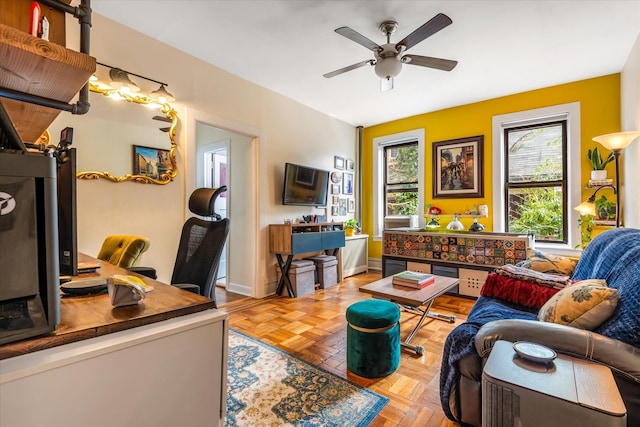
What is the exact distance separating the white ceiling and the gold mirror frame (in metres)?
0.62

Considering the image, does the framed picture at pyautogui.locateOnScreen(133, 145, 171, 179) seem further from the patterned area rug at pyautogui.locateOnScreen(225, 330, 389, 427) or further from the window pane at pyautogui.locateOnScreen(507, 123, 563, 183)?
the window pane at pyautogui.locateOnScreen(507, 123, 563, 183)

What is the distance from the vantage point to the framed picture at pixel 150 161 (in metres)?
2.71

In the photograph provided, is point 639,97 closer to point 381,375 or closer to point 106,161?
point 381,375

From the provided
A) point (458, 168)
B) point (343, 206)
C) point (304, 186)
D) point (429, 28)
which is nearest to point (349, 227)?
point (343, 206)

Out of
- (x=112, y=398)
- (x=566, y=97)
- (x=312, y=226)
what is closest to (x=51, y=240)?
(x=112, y=398)

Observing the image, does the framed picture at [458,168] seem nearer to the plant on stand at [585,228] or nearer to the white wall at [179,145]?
the plant on stand at [585,228]

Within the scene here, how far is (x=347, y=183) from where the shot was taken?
214 inches

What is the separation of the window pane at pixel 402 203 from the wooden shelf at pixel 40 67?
496 cm

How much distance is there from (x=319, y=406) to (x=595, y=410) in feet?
4.24

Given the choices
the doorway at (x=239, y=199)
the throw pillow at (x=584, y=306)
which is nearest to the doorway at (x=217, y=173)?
the doorway at (x=239, y=199)

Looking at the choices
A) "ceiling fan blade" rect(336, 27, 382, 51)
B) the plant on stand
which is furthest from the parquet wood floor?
"ceiling fan blade" rect(336, 27, 382, 51)

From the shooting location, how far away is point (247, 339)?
254 cm

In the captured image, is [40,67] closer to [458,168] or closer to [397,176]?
[458,168]

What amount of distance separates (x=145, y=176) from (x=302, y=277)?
2190mm
